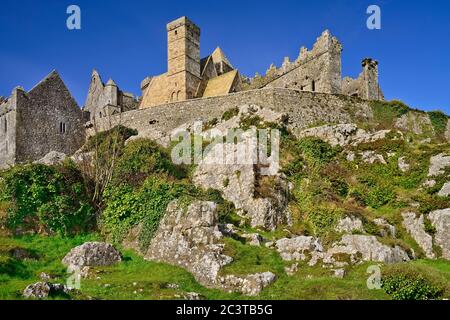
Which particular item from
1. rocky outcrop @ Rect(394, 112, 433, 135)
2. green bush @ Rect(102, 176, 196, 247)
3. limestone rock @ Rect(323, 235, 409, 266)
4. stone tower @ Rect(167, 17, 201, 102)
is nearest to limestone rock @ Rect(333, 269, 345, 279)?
limestone rock @ Rect(323, 235, 409, 266)

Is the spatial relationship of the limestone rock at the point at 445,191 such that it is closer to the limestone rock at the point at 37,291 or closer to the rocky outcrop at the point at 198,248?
the rocky outcrop at the point at 198,248

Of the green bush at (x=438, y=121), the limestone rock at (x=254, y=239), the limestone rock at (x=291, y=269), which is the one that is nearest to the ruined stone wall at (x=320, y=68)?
the green bush at (x=438, y=121)

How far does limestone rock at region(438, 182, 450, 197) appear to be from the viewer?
36.9m

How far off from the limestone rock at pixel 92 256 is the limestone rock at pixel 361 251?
9.71 meters

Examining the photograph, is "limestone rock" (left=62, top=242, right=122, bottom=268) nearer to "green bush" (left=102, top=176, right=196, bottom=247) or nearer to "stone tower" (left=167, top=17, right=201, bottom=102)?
"green bush" (left=102, top=176, right=196, bottom=247)

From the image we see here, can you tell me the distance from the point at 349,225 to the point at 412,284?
29.3 ft

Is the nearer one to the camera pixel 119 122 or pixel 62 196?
pixel 62 196

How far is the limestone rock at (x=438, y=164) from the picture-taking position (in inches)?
1534

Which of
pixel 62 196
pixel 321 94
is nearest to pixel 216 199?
pixel 62 196

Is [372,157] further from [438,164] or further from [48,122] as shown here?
[48,122]

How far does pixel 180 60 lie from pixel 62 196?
22778 millimetres

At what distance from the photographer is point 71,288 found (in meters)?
25.9

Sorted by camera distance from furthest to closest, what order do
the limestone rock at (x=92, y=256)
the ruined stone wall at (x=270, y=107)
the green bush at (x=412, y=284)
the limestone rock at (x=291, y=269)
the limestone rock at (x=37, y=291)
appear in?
1. the ruined stone wall at (x=270, y=107)
2. the limestone rock at (x=92, y=256)
3. the limestone rock at (x=291, y=269)
4. the green bush at (x=412, y=284)
5. the limestone rock at (x=37, y=291)
